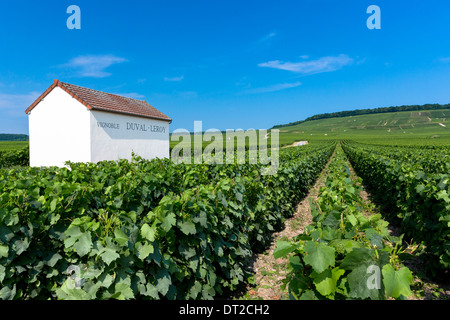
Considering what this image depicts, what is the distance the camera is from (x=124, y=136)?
18.8m

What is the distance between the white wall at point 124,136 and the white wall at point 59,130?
606 millimetres

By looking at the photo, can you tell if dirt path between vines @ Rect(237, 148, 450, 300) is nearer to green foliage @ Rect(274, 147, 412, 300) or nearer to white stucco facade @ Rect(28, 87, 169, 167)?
green foliage @ Rect(274, 147, 412, 300)

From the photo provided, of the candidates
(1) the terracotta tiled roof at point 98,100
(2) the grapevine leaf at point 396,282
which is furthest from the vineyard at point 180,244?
(1) the terracotta tiled roof at point 98,100

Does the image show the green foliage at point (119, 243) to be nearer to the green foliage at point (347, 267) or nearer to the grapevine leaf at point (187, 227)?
the grapevine leaf at point (187, 227)

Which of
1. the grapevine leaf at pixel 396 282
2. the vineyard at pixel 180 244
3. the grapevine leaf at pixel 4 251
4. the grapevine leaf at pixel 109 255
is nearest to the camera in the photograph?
the grapevine leaf at pixel 396 282

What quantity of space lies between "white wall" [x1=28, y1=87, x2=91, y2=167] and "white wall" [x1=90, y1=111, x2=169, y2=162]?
61 centimetres

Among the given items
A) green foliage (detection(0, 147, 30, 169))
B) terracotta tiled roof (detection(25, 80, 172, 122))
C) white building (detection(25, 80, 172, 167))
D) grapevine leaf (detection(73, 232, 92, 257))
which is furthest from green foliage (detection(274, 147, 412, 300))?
green foliage (detection(0, 147, 30, 169))

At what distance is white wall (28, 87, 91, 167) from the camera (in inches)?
635

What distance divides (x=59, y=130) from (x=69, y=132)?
818 millimetres

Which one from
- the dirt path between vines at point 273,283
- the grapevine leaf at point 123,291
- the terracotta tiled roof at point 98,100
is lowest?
the dirt path between vines at point 273,283

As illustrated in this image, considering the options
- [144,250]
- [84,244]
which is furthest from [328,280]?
[84,244]

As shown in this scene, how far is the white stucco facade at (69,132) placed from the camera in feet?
52.9

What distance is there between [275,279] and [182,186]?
9.18 ft

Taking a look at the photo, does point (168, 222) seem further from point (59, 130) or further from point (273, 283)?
point (59, 130)
